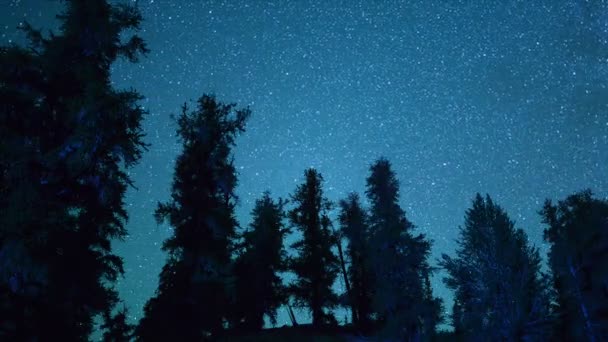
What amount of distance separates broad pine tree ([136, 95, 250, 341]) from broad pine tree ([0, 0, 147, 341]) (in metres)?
3.89

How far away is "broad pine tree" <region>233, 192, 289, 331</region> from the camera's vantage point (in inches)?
1056

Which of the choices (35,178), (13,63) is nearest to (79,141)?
(35,178)

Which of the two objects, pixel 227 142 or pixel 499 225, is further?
pixel 227 142

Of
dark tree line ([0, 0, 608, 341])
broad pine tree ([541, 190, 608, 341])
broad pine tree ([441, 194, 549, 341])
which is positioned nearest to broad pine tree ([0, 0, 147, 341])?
dark tree line ([0, 0, 608, 341])

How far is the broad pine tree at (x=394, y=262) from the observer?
68.0ft

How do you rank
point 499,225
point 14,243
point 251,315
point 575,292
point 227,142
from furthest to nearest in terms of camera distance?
point 251,315 < point 575,292 < point 227,142 < point 499,225 < point 14,243

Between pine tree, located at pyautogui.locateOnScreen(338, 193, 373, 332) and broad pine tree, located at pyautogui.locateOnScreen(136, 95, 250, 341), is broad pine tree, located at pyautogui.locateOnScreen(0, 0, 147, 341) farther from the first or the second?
pine tree, located at pyautogui.locateOnScreen(338, 193, 373, 332)

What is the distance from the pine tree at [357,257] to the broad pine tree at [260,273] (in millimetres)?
5703

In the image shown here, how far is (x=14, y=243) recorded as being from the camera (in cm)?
854

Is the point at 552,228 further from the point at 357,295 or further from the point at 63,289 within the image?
the point at 63,289

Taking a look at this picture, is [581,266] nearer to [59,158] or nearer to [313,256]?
[313,256]

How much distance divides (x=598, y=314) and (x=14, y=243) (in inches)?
1314

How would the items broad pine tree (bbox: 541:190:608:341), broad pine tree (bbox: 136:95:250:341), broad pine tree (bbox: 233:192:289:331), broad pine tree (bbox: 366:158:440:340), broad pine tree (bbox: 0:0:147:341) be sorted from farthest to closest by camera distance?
broad pine tree (bbox: 233:192:289:331) < broad pine tree (bbox: 541:190:608:341) < broad pine tree (bbox: 366:158:440:340) < broad pine tree (bbox: 136:95:250:341) < broad pine tree (bbox: 0:0:147:341)

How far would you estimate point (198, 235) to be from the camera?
16.6m
